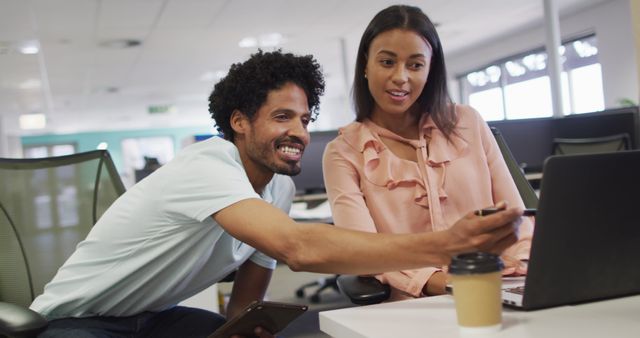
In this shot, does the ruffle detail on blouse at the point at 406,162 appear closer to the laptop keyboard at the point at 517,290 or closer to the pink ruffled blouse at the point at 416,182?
the pink ruffled blouse at the point at 416,182

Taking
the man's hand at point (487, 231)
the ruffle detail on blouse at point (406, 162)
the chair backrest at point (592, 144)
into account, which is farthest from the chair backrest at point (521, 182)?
the chair backrest at point (592, 144)

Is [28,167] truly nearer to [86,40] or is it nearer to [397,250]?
[397,250]

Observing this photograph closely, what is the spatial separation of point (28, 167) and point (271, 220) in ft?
3.59

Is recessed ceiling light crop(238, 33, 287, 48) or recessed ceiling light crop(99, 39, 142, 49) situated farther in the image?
A: recessed ceiling light crop(238, 33, 287, 48)

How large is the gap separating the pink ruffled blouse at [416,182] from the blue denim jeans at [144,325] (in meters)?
0.42

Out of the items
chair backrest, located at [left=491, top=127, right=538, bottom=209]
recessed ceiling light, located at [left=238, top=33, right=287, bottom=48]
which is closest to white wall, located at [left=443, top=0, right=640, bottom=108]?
recessed ceiling light, located at [left=238, top=33, right=287, bottom=48]

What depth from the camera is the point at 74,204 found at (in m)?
1.95

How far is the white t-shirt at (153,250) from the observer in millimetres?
1326

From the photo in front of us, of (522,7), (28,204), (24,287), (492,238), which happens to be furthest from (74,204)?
(522,7)

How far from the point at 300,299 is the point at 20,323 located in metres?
3.46

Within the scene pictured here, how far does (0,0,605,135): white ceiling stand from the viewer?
20.6ft

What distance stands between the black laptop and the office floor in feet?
7.49

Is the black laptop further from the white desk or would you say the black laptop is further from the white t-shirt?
the white t-shirt

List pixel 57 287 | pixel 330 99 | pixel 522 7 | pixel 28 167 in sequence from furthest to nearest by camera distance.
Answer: pixel 330 99 → pixel 522 7 → pixel 28 167 → pixel 57 287
